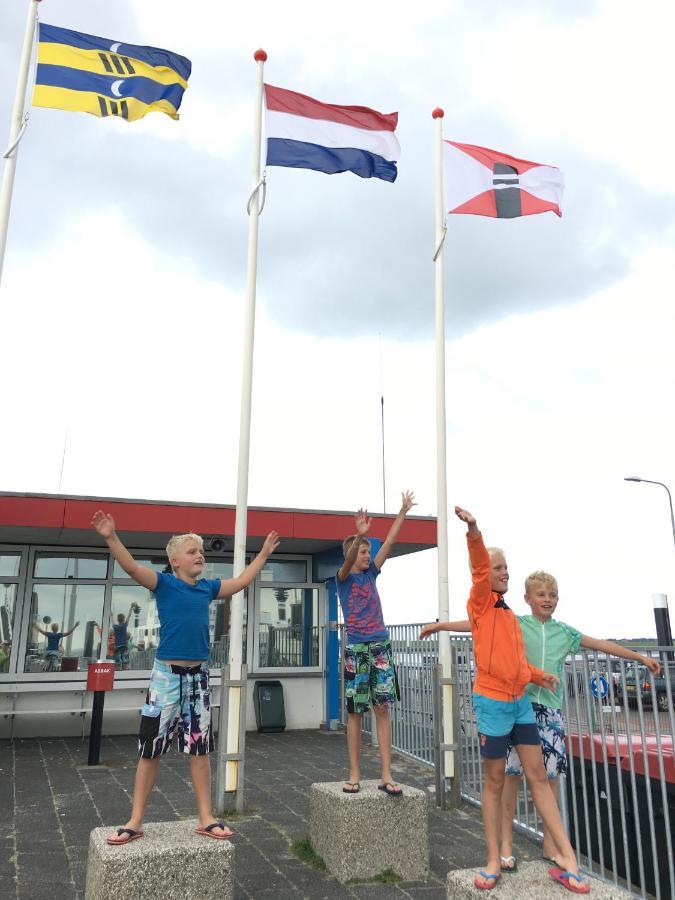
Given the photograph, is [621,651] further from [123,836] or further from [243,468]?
[243,468]

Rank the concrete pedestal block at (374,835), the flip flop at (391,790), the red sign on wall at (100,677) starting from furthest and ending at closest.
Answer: the red sign on wall at (100,677), the flip flop at (391,790), the concrete pedestal block at (374,835)

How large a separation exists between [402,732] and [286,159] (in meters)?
7.10

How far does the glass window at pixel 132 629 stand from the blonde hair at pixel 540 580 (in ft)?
28.7

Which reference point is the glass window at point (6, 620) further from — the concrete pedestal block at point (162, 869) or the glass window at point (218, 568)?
the concrete pedestal block at point (162, 869)

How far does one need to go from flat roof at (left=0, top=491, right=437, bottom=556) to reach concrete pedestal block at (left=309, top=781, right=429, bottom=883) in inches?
237

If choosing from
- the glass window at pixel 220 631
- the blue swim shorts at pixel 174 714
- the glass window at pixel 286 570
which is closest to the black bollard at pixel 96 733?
the glass window at pixel 220 631

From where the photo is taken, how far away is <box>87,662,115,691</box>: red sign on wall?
866 cm

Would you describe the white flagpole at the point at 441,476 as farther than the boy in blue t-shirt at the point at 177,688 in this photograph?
Yes

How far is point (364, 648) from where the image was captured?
5035mm

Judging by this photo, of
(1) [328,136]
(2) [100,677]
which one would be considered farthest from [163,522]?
(1) [328,136]

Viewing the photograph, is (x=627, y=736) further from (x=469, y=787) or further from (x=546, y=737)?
(x=469, y=787)

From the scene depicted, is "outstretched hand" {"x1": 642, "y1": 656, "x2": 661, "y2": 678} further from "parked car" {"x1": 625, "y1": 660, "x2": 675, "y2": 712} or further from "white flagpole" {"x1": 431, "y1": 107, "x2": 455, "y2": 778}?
"white flagpole" {"x1": 431, "y1": 107, "x2": 455, "y2": 778}

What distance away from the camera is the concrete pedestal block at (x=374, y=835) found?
457 centimetres

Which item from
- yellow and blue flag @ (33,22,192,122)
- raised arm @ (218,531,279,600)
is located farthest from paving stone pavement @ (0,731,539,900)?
yellow and blue flag @ (33,22,192,122)
